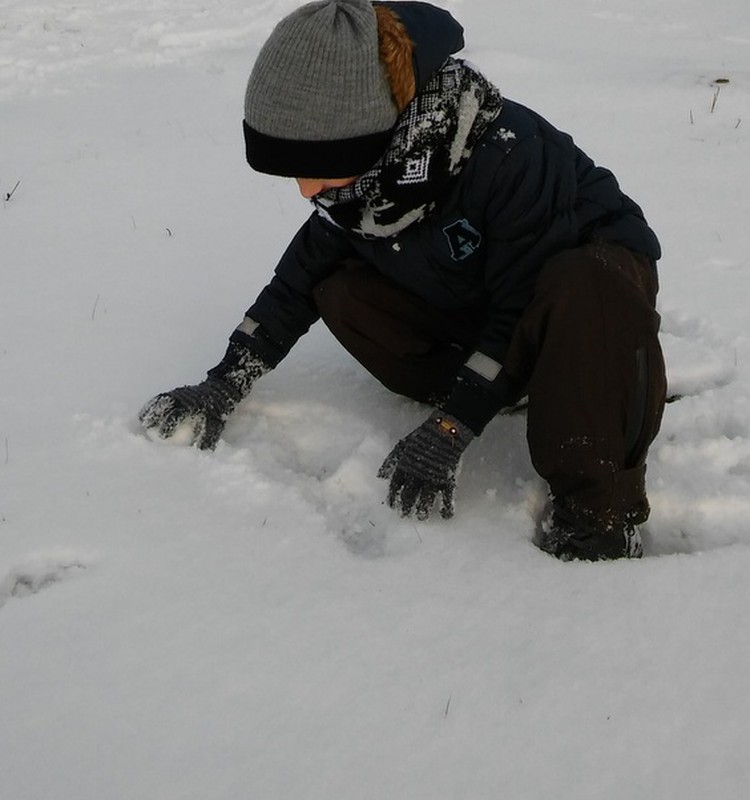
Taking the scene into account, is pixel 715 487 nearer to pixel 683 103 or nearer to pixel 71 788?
pixel 71 788

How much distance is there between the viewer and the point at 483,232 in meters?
1.88

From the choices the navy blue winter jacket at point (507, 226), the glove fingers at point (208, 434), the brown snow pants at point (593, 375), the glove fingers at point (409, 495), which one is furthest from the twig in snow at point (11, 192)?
the brown snow pants at point (593, 375)

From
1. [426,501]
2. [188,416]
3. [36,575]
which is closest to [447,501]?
[426,501]

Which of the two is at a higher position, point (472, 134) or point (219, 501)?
point (472, 134)

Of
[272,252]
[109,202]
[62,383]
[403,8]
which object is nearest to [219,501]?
[62,383]

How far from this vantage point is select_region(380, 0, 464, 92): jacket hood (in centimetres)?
169

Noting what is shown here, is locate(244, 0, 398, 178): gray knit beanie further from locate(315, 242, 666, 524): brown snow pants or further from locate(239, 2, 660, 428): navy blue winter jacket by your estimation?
locate(315, 242, 666, 524): brown snow pants

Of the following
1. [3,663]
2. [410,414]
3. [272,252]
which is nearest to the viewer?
[3,663]

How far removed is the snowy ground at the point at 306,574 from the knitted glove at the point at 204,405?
0.05 metres

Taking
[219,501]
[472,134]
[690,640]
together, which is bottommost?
[219,501]

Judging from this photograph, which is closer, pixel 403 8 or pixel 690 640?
pixel 690 640

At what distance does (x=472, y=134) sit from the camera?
1785 mm

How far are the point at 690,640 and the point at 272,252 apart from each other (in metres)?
2.07

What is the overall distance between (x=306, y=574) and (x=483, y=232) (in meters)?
0.79
